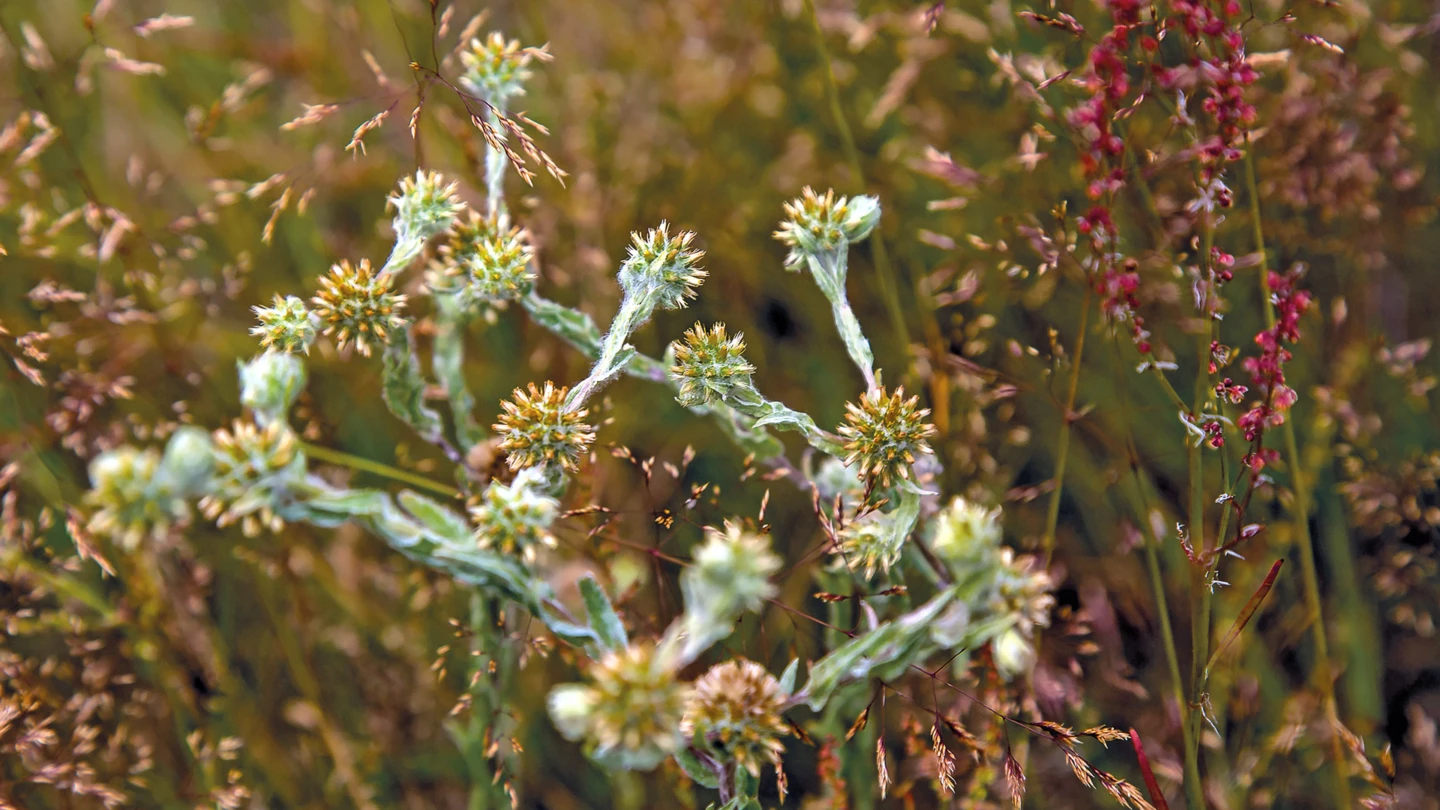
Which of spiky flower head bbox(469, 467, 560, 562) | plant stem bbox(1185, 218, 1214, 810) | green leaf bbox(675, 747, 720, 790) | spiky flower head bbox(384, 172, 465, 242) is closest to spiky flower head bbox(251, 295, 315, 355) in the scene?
spiky flower head bbox(384, 172, 465, 242)

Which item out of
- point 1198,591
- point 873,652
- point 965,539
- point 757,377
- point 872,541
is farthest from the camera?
point 757,377

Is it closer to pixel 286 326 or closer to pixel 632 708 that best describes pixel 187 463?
pixel 286 326

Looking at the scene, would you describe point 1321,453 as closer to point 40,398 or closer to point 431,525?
point 431,525

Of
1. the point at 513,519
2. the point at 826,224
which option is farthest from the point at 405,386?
the point at 826,224

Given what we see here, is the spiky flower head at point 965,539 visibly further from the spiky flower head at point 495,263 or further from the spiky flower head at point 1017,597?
the spiky flower head at point 495,263

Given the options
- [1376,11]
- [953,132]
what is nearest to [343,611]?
[953,132]
